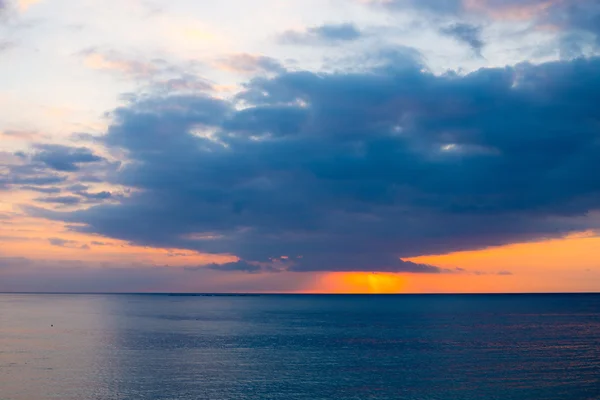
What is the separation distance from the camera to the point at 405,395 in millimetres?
71750

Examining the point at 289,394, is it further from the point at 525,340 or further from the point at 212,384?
the point at 525,340

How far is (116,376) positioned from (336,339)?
64.9m

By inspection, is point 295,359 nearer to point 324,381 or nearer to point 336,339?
point 324,381

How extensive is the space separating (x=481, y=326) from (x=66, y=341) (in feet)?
387

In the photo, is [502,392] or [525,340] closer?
[502,392]

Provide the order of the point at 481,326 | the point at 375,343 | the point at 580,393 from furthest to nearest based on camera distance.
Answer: the point at 481,326, the point at 375,343, the point at 580,393

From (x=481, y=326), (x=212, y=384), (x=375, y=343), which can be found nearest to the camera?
(x=212, y=384)

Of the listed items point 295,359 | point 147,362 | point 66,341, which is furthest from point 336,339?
point 66,341

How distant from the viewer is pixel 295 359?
10150 cm

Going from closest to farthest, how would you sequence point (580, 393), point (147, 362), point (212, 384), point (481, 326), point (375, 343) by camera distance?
1. point (580, 393)
2. point (212, 384)
3. point (147, 362)
4. point (375, 343)
5. point (481, 326)


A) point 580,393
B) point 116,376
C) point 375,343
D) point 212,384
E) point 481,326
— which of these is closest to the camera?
point 580,393

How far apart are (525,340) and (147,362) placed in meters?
84.6

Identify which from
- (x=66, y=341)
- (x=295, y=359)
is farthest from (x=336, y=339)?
(x=66, y=341)

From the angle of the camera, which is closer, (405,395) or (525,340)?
(405,395)
